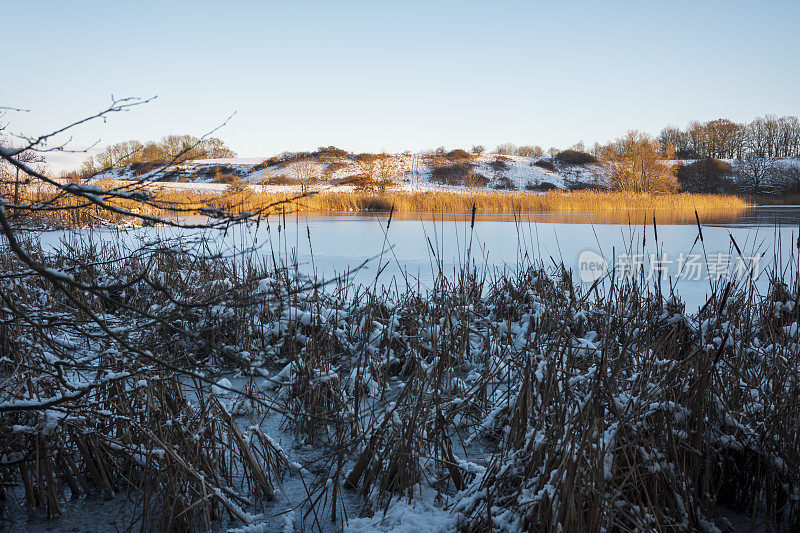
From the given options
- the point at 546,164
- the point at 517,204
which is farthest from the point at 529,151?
the point at 517,204

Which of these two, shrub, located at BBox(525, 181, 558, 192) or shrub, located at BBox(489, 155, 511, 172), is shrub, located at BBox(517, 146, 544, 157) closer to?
shrub, located at BBox(489, 155, 511, 172)

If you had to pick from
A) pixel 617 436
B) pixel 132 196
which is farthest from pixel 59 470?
A: pixel 617 436

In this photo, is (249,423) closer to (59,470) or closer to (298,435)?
(298,435)

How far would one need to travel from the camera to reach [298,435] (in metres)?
2.84

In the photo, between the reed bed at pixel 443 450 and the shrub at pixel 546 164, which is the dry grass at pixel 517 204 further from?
the shrub at pixel 546 164

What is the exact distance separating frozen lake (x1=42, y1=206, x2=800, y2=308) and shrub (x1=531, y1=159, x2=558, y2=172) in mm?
32587

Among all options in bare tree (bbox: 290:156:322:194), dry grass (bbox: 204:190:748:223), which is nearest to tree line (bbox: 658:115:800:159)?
dry grass (bbox: 204:190:748:223)

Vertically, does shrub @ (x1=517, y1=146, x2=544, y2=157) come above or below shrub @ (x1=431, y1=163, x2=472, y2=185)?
above

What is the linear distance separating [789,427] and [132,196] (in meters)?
2.47

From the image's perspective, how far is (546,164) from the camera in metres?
47.5

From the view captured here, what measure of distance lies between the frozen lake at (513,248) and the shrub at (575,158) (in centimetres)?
3582

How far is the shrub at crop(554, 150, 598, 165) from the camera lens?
159 ft

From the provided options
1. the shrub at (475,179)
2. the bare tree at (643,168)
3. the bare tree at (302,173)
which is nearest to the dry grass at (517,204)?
the bare tree at (643,168)

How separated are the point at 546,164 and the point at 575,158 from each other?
12.1ft
